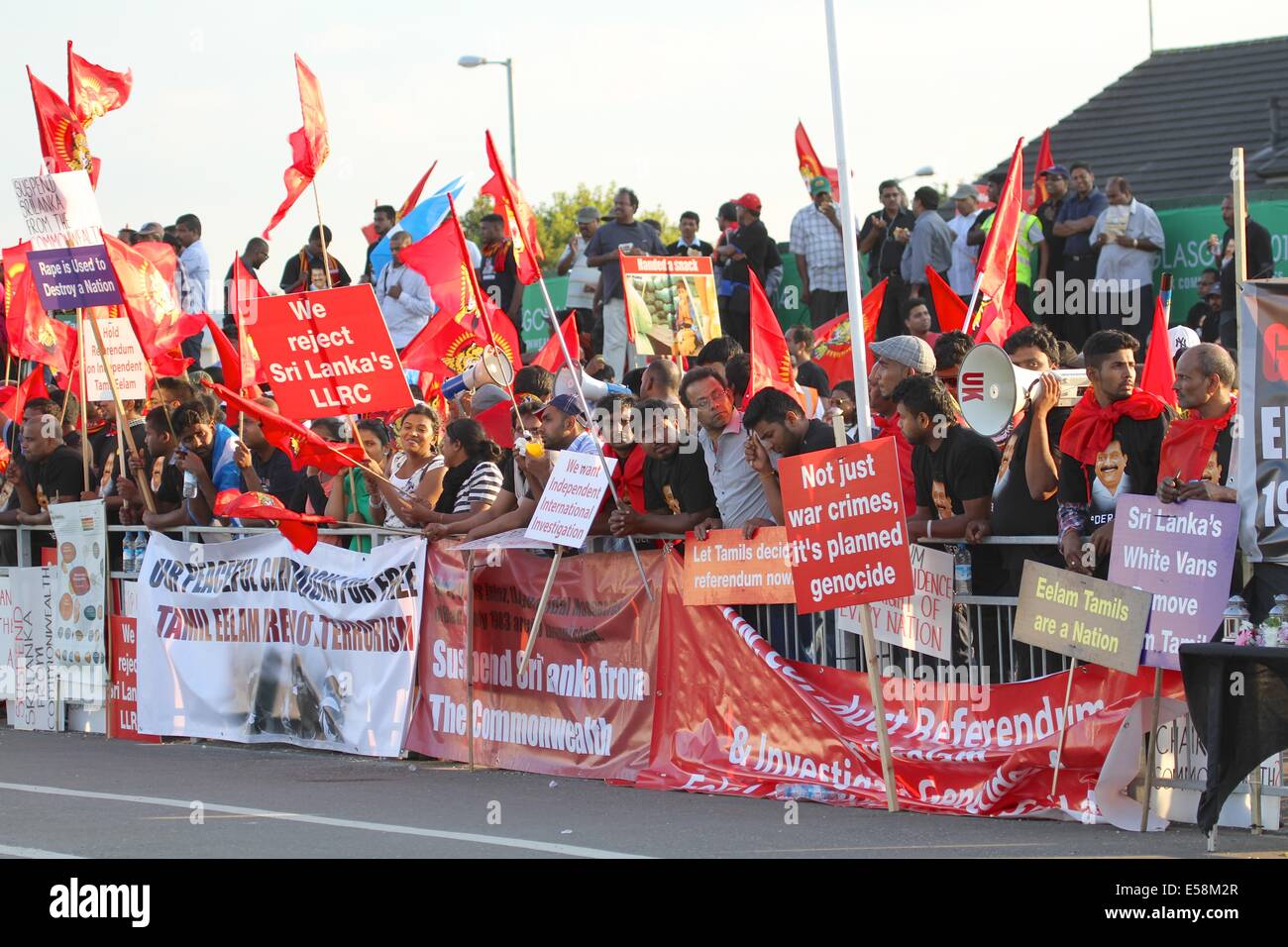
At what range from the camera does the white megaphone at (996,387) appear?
9555mm

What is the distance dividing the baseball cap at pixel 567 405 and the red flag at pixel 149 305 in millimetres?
4188

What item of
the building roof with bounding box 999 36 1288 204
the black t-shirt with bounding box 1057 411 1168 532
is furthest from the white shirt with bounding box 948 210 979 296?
the building roof with bounding box 999 36 1288 204

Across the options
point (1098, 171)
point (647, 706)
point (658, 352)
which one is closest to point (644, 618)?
point (647, 706)

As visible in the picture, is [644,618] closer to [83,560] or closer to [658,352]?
[658,352]

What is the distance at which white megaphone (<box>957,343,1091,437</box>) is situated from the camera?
9555 mm

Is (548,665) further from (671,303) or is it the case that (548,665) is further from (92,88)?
(92,88)

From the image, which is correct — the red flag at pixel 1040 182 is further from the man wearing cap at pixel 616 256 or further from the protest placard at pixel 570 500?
the protest placard at pixel 570 500

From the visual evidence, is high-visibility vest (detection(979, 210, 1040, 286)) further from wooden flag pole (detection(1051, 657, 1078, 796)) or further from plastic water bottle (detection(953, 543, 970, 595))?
wooden flag pole (detection(1051, 657, 1078, 796))

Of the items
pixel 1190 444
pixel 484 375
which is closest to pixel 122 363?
pixel 484 375

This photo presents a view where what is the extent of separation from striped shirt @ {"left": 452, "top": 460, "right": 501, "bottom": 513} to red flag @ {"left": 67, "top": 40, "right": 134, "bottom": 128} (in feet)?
16.0

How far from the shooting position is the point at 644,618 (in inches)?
426

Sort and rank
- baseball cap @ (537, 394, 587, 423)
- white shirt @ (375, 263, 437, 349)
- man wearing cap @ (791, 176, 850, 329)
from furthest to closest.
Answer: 1. white shirt @ (375, 263, 437, 349)
2. man wearing cap @ (791, 176, 850, 329)
3. baseball cap @ (537, 394, 587, 423)

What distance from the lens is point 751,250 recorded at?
19625mm

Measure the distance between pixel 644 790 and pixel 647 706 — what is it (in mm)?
478
